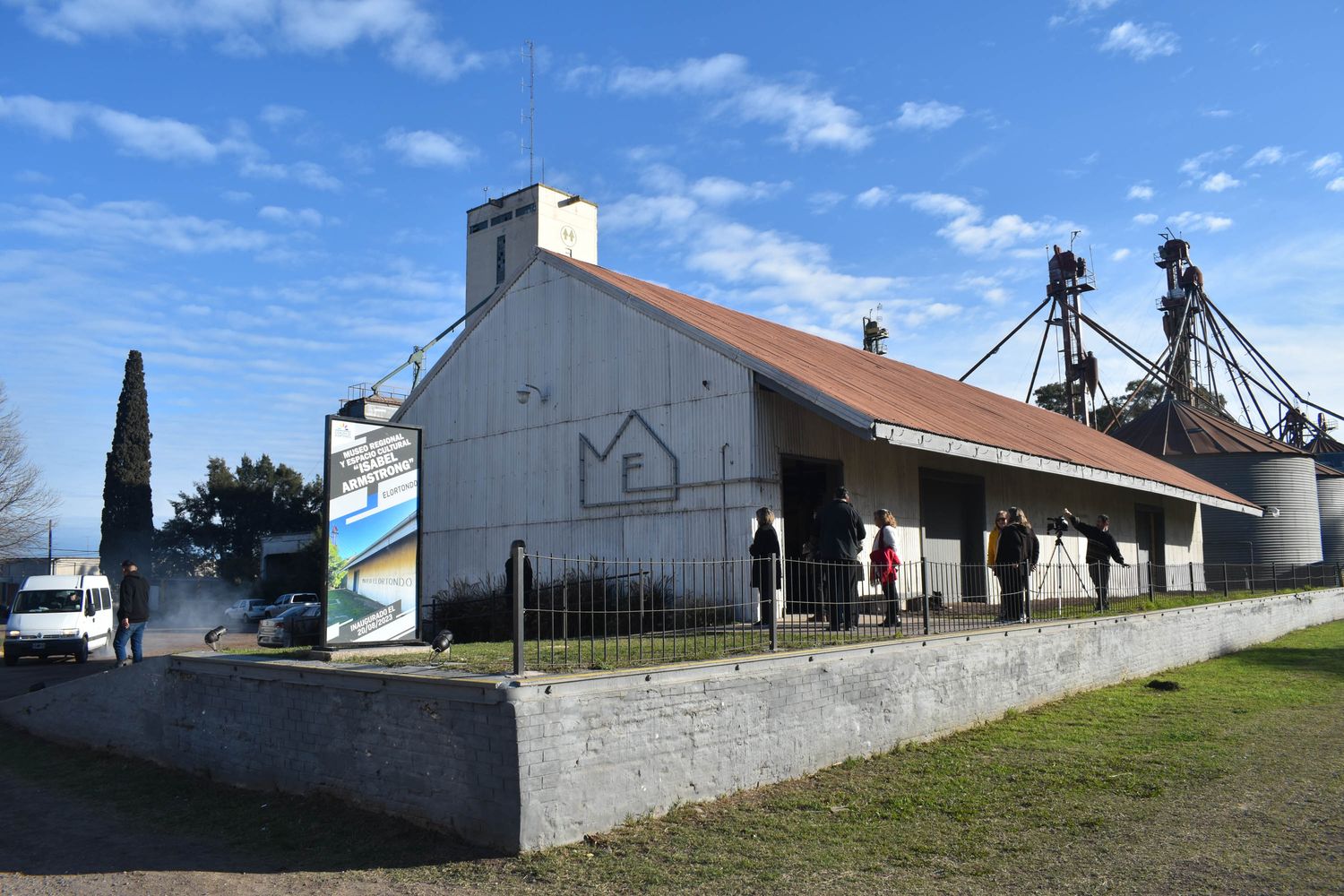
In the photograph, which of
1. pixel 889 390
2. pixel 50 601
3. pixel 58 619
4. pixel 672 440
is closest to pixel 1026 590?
pixel 672 440

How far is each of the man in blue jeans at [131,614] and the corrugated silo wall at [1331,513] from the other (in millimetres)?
43477

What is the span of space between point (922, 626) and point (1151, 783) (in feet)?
10.2

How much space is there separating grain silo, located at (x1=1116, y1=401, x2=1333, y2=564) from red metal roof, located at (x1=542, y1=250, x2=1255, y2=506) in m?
7.70

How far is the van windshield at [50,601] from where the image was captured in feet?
68.6

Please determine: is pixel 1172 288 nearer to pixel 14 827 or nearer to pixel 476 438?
pixel 476 438

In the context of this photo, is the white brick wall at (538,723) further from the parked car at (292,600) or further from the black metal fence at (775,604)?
the parked car at (292,600)

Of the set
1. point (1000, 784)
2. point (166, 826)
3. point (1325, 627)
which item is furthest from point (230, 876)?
point (1325, 627)

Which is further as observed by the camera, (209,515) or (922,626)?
(209,515)

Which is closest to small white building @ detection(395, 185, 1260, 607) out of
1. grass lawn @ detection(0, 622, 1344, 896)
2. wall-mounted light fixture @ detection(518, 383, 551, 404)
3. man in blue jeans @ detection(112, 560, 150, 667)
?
wall-mounted light fixture @ detection(518, 383, 551, 404)

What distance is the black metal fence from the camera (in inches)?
332

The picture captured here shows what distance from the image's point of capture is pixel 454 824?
663cm

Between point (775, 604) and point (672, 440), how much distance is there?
273 inches

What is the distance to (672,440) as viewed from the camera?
15.3 m

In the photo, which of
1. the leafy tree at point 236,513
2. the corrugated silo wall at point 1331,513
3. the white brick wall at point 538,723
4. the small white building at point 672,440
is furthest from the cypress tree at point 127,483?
the corrugated silo wall at point 1331,513
